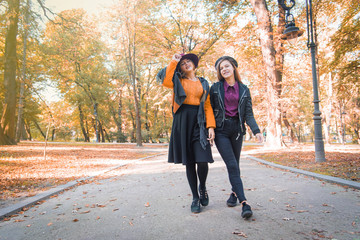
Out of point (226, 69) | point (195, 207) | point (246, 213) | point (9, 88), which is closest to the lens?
point (246, 213)

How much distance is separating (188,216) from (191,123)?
1213mm

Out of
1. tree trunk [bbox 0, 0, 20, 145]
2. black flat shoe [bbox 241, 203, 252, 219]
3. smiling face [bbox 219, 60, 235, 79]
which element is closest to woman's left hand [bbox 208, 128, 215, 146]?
smiling face [bbox 219, 60, 235, 79]

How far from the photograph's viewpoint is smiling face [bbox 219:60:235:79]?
3.38 meters

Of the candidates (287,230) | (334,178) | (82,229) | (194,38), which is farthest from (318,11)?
(82,229)

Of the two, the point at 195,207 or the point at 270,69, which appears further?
the point at 270,69

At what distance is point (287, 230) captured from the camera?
248 cm

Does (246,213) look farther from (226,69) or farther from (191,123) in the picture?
(226,69)

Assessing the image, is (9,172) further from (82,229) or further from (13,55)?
(13,55)

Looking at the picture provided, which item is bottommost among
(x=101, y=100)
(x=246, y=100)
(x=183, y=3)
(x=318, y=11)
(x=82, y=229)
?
(x=82, y=229)

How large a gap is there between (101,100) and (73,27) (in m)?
19.6

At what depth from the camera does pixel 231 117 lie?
3277 mm

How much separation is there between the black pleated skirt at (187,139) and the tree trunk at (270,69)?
34.2 feet

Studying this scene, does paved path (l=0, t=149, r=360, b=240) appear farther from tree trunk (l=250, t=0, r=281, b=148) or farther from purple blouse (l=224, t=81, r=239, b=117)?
tree trunk (l=250, t=0, r=281, b=148)

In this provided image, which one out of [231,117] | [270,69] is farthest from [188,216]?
[270,69]
